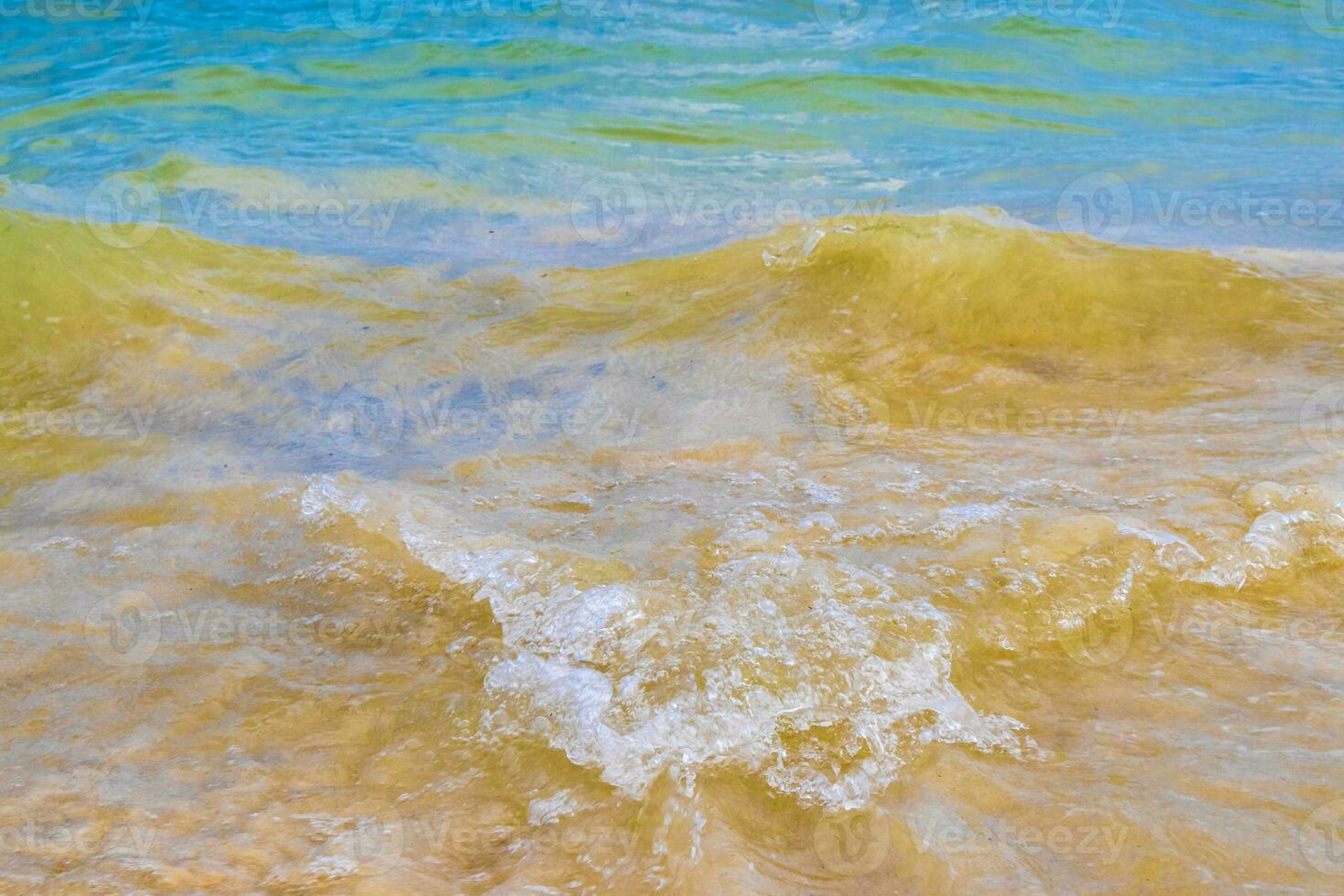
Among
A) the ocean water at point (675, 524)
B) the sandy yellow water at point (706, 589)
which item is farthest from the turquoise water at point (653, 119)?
the sandy yellow water at point (706, 589)

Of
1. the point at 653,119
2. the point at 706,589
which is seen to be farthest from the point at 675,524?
the point at 653,119

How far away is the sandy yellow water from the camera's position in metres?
1.71

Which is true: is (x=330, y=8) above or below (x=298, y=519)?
above

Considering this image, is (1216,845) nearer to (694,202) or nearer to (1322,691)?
(1322,691)

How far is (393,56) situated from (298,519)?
7.94 m

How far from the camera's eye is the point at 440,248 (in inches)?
206

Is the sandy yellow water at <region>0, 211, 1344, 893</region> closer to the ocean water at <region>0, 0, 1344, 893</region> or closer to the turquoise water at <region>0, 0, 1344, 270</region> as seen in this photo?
the ocean water at <region>0, 0, 1344, 893</region>

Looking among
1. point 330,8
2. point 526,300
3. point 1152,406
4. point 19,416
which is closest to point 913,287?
point 1152,406

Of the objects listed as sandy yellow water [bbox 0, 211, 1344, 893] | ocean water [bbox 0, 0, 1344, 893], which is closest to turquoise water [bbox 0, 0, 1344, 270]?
ocean water [bbox 0, 0, 1344, 893]

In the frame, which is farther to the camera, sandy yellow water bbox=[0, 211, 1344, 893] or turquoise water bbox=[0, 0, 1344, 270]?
turquoise water bbox=[0, 0, 1344, 270]

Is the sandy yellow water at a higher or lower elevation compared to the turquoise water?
lower

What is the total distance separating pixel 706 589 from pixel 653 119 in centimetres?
606

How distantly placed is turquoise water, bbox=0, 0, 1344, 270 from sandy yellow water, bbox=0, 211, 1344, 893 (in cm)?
124

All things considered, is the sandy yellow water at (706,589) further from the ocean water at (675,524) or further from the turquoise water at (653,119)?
the turquoise water at (653,119)
